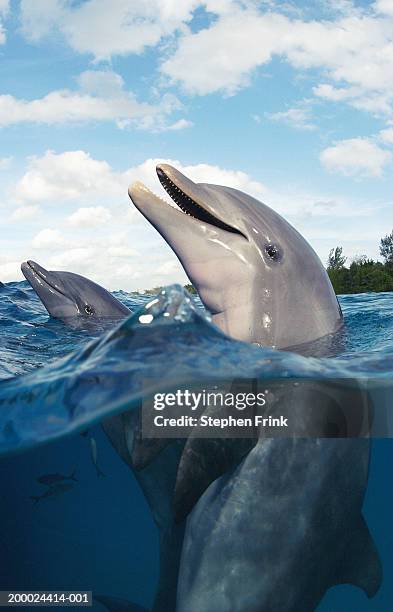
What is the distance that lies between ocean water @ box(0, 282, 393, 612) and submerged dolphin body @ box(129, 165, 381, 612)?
49 centimetres

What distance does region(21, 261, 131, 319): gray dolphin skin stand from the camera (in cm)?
969

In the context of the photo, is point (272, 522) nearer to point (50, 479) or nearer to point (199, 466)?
point (199, 466)

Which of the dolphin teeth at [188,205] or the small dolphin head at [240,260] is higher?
the dolphin teeth at [188,205]

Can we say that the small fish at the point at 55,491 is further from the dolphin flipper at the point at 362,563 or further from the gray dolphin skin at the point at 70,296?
the dolphin flipper at the point at 362,563

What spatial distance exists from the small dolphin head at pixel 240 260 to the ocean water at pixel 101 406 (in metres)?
0.31

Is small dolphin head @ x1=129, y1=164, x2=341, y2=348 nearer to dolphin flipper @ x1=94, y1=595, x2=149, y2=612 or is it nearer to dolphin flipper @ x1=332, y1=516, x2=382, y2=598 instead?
dolphin flipper @ x1=332, y1=516, x2=382, y2=598

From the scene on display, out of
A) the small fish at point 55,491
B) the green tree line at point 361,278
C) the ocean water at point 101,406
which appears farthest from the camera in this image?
the green tree line at point 361,278

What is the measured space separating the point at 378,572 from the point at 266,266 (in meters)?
3.50

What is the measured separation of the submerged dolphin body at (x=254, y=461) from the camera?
16.2ft

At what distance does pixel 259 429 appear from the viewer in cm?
496

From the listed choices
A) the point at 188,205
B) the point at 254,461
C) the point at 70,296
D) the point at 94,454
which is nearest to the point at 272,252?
the point at 188,205

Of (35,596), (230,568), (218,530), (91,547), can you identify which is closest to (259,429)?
(218,530)

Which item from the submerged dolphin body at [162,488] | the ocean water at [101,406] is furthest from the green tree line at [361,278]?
the submerged dolphin body at [162,488]

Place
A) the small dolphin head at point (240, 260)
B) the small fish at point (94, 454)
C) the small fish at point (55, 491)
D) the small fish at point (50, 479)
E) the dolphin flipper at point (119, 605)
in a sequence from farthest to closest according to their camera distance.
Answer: the small fish at point (55, 491), the small fish at point (50, 479), the small fish at point (94, 454), the dolphin flipper at point (119, 605), the small dolphin head at point (240, 260)
